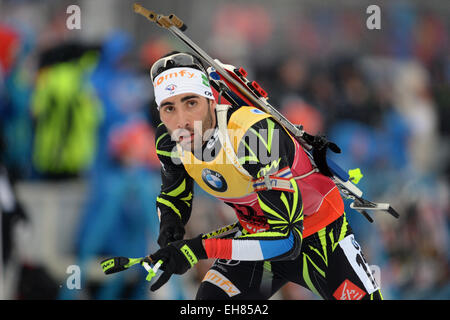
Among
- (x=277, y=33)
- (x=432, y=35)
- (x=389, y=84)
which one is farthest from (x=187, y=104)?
(x=432, y=35)

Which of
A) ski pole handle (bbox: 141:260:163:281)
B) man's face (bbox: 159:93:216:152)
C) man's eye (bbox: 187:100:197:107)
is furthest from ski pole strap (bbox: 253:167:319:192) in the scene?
ski pole handle (bbox: 141:260:163:281)

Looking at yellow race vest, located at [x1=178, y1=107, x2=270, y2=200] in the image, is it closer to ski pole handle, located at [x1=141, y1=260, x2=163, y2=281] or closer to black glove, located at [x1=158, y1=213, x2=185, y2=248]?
black glove, located at [x1=158, y1=213, x2=185, y2=248]

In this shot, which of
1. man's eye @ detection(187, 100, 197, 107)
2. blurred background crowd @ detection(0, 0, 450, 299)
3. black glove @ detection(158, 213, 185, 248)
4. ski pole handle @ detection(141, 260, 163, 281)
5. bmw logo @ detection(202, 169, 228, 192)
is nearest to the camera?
ski pole handle @ detection(141, 260, 163, 281)

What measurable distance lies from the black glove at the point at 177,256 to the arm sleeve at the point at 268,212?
0.21 ft

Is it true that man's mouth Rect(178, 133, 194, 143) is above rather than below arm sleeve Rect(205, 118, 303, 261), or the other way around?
above

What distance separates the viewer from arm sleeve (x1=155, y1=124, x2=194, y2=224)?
4348 millimetres

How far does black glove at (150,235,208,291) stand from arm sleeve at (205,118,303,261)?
6cm

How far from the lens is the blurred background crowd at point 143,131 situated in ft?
23.2

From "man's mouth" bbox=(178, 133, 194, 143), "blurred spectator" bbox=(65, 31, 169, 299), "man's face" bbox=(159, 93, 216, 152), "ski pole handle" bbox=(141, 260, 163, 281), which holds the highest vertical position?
"blurred spectator" bbox=(65, 31, 169, 299)

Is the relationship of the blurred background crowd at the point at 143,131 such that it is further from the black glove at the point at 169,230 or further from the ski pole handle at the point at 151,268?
the ski pole handle at the point at 151,268

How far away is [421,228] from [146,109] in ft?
9.91

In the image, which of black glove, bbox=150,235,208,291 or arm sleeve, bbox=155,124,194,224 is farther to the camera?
arm sleeve, bbox=155,124,194,224

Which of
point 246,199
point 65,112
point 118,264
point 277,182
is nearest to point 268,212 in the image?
point 277,182
